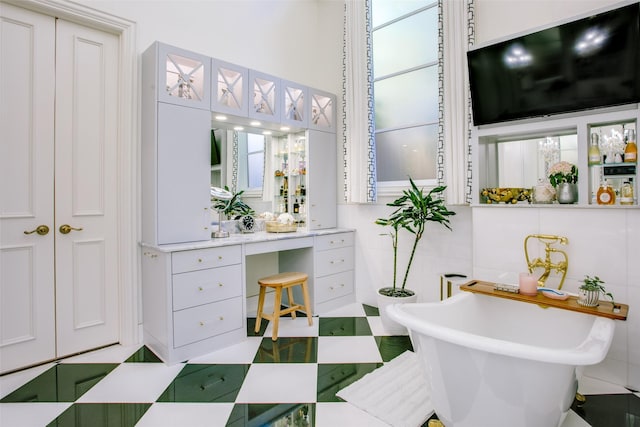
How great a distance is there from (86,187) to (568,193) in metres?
3.58

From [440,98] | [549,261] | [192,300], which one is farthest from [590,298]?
[192,300]

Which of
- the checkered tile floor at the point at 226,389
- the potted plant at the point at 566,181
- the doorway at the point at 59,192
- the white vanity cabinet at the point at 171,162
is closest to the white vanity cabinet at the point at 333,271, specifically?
the checkered tile floor at the point at 226,389

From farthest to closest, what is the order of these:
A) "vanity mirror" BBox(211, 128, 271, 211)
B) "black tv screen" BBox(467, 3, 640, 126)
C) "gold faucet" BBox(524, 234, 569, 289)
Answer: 1. "vanity mirror" BBox(211, 128, 271, 211)
2. "gold faucet" BBox(524, 234, 569, 289)
3. "black tv screen" BBox(467, 3, 640, 126)

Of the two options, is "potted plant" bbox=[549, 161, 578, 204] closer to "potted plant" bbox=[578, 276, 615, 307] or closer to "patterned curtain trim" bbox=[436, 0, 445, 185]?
"potted plant" bbox=[578, 276, 615, 307]

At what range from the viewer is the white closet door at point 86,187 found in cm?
254

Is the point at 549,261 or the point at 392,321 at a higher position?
the point at 549,261

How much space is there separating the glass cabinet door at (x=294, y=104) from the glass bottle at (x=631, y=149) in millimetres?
2638

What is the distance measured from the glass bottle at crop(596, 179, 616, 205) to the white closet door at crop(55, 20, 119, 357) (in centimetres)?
357

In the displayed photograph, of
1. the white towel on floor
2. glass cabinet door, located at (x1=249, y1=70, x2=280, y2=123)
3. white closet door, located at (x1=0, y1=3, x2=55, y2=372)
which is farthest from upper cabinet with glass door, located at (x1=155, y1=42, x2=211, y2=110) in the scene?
the white towel on floor

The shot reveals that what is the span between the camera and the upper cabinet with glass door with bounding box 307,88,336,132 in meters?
3.70

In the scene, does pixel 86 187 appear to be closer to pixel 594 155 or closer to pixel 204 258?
pixel 204 258

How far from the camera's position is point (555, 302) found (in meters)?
1.99

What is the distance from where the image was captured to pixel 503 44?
2.48m

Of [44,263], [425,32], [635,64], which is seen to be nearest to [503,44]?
[635,64]
